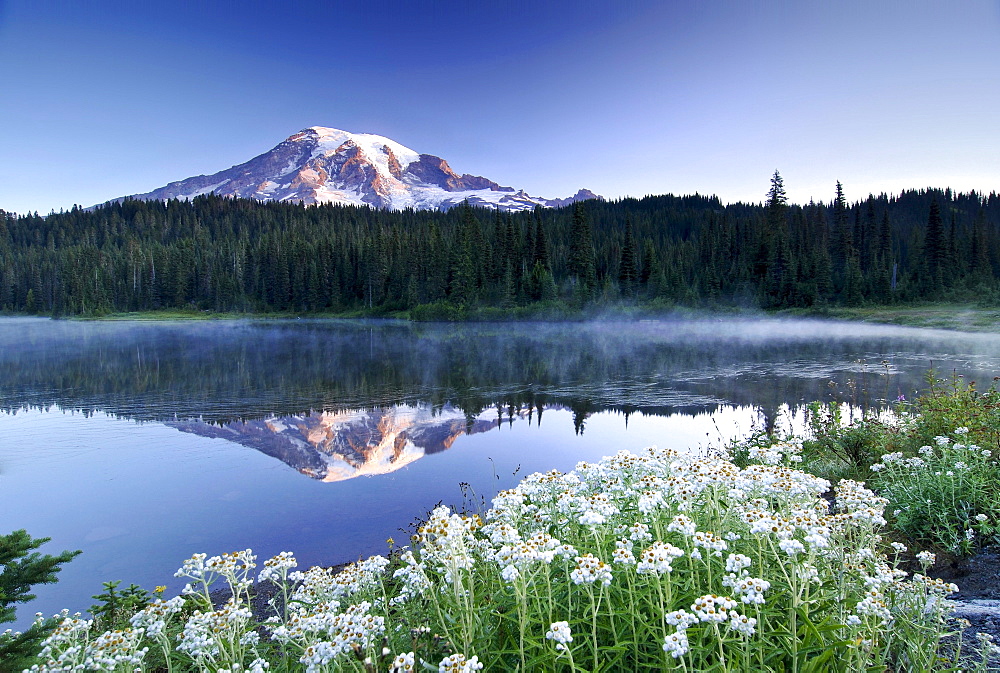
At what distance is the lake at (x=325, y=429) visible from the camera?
9.90m

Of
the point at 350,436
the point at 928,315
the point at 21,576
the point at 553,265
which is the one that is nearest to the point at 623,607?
the point at 21,576

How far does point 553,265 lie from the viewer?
105m

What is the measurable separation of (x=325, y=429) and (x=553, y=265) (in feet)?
298

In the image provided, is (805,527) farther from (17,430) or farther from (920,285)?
(920,285)

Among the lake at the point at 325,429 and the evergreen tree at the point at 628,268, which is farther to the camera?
the evergreen tree at the point at 628,268

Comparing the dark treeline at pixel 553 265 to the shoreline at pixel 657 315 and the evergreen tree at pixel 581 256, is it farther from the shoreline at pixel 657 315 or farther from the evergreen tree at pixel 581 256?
the shoreline at pixel 657 315

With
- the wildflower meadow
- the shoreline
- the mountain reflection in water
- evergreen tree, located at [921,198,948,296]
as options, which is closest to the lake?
the mountain reflection in water

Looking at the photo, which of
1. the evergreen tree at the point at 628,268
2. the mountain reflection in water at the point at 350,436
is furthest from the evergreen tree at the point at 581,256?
the mountain reflection in water at the point at 350,436

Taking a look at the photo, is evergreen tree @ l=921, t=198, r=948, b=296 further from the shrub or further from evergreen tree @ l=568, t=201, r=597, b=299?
the shrub

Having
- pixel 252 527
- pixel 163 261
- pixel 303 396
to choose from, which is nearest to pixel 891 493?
pixel 252 527

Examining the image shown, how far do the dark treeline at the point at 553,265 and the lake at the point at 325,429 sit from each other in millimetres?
51431

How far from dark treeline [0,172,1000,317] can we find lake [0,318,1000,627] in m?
51.4

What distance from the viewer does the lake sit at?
9898 millimetres

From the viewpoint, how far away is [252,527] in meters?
9.93
